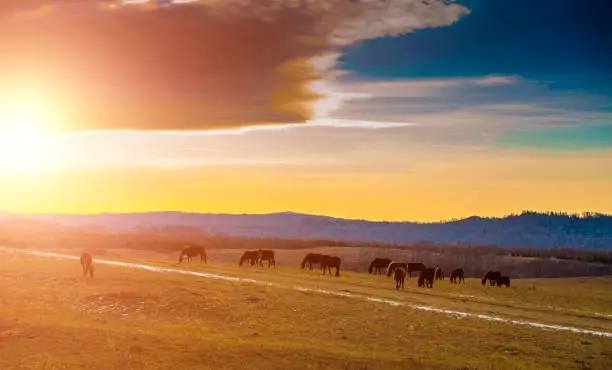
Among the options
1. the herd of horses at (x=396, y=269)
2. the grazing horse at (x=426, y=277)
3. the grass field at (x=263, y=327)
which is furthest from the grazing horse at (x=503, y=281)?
the grass field at (x=263, y=327)

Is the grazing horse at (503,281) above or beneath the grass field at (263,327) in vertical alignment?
above

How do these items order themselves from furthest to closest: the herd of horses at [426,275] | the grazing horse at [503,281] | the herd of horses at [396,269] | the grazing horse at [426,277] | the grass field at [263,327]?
the grazing horse at [503,281] → the grazing horse at [426,277] → the herd of horses at [426,275] → the herd of horses at [396,269] → the grass field at [263,327]

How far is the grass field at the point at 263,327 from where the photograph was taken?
27.0 m

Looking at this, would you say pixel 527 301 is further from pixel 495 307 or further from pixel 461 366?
pixel 461 366

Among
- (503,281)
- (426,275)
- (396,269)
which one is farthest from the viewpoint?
(503,281)

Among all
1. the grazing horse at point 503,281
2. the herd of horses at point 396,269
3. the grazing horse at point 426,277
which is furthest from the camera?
the grazing horse at point 503,281

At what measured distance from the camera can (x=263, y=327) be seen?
1362 inches

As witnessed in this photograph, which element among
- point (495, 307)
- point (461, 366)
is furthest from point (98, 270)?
point (461, 366)

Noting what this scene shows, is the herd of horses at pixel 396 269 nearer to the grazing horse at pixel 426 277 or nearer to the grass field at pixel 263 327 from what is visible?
the grazing horse at pixel 426 277

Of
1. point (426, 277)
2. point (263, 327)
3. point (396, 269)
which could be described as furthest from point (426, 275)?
point (263, 327)

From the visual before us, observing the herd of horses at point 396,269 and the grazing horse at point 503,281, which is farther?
the grazing horse at point 503,281

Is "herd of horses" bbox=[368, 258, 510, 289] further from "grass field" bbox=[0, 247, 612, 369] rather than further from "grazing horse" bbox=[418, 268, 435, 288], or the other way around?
"grass field" bbox=[0, 247, 612, 369]

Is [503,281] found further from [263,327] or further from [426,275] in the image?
[263,327]

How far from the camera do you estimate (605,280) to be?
79.4 m
